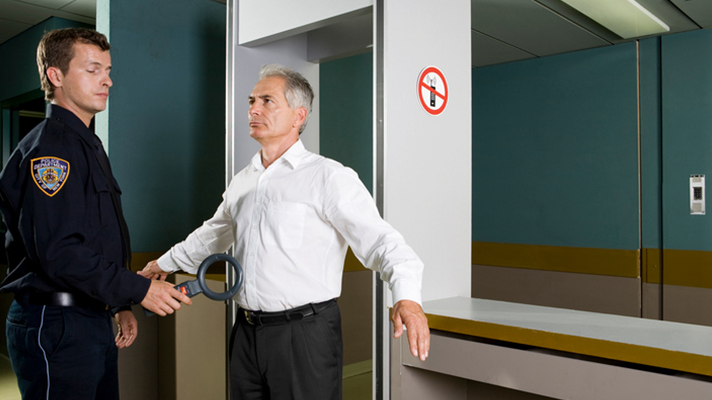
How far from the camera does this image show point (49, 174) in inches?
62.6

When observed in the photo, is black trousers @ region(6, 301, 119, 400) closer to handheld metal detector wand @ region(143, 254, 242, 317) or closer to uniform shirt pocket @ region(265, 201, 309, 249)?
handheld metal detector wand @ region(143, 254, 242, 317)

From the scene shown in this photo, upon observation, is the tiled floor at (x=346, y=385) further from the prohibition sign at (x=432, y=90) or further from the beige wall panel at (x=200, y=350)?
the prohibition sign at (x=432, y=90)

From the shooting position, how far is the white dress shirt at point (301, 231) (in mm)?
1726

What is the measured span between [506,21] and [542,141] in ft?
5.70

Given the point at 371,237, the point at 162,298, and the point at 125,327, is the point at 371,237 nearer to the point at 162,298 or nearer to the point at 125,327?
the point at 162,298

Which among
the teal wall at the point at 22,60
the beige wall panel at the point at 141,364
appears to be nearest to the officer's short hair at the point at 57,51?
the beige wall panel at the point at 141,364

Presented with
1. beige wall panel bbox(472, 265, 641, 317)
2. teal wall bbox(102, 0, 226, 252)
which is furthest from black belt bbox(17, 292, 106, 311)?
beige wall panel bbox(472, 265, 641, 317)

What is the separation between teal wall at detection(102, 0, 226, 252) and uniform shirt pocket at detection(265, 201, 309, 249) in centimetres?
202

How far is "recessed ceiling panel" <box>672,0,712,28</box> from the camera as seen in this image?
157 inches

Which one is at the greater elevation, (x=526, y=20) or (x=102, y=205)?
(x=526, y=20)

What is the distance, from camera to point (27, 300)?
1.63 m

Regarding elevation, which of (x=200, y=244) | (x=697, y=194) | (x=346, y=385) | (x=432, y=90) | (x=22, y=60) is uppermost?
(x=22, y=60)

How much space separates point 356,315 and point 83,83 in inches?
Result: 136

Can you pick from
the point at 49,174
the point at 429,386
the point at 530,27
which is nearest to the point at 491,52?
the point at 530,27
